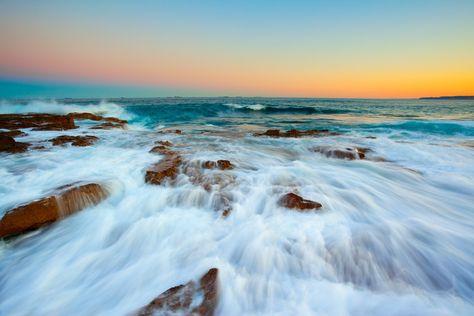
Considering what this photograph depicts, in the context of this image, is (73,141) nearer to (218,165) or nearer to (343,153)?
(218,165)

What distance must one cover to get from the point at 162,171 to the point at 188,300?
3051mm

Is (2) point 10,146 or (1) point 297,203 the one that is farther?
(2) point 10,146

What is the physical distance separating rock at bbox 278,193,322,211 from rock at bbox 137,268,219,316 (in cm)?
171

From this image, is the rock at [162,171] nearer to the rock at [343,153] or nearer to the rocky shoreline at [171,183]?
the rocky shoreline at [171,183]

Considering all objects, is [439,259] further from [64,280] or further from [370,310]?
[64,280]

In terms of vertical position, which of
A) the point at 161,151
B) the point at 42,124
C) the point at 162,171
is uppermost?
the point at 162,171

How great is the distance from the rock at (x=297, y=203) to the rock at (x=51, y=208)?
9.22ft

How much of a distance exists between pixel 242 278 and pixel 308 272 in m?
0.67

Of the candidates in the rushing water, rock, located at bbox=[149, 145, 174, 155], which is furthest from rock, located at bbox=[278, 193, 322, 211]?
rock, located at bbox=[149, 145, 174, 155]

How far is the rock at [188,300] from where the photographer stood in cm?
194

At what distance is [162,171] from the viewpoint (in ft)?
15.7

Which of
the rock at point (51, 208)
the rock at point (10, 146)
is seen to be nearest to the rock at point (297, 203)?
the rock at point (51, 208)

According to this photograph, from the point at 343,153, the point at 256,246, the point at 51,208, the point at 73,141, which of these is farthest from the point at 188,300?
the point at 73,141

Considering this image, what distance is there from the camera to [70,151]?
6.73 metres
